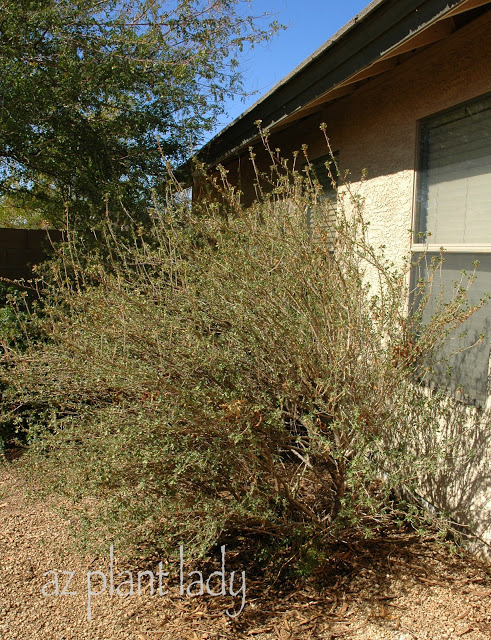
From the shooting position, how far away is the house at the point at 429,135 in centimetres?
363

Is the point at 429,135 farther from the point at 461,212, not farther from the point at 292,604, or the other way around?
the point at 292,604

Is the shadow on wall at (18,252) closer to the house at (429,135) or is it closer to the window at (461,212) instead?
the house at (429,135)

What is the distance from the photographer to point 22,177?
7.87 m

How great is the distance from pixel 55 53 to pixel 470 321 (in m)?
5.15

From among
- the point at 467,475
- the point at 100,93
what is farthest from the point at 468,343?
the point at 100,93

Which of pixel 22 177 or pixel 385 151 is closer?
pixel 385 151

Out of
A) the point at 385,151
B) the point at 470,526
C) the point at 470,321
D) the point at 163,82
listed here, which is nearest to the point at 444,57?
the point at 385,151

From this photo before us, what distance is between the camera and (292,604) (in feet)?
10.9

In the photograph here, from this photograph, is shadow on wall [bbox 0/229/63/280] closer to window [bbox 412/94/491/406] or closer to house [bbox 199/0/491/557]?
house [bbox 199/0/491/557]

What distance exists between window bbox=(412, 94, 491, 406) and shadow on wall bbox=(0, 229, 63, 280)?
5609 mm

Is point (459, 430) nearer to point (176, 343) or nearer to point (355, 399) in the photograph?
point (355, 399)

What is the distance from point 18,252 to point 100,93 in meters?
2.84

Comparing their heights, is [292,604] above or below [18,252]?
below

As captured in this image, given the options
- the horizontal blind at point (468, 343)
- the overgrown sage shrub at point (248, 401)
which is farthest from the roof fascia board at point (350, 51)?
the horizontal blind at point (468, 343)
